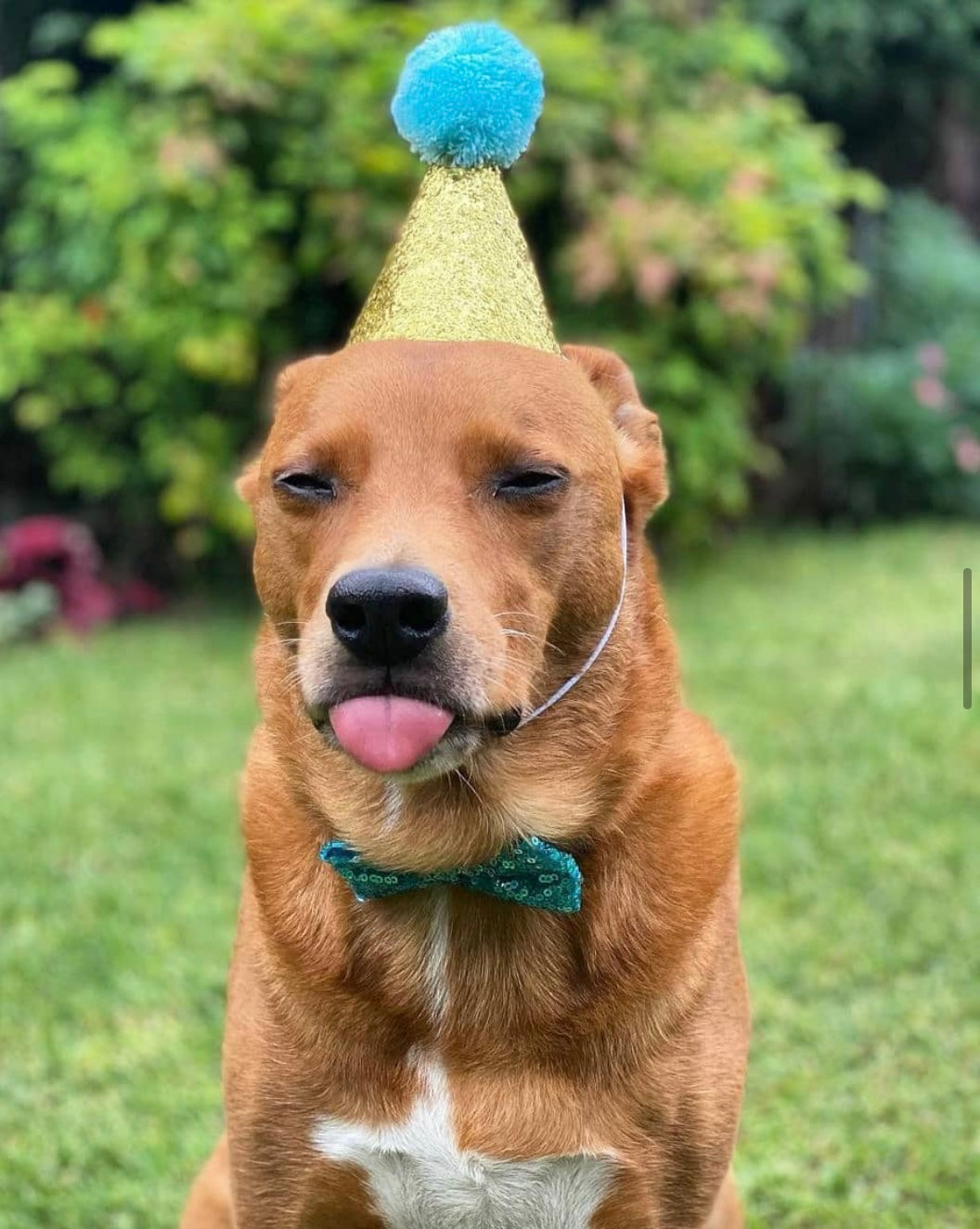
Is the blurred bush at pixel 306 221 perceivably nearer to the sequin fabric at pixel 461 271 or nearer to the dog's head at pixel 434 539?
the sequin fabric at pixel 461 271

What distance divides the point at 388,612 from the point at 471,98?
34.1 inches

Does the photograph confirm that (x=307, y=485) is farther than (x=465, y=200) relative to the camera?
No

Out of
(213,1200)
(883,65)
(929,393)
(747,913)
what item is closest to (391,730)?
(213,1200)

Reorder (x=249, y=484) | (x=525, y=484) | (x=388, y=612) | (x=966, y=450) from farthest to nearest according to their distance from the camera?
(x=966, y=450) < (x=249, y=484) < (x=525, y=484) < (x=388, y=612)

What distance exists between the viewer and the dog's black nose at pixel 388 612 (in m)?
1.70

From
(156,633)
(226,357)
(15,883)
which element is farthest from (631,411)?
(156,633)

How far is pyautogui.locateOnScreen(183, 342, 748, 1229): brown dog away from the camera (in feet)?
6.47

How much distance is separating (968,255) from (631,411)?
9.68m

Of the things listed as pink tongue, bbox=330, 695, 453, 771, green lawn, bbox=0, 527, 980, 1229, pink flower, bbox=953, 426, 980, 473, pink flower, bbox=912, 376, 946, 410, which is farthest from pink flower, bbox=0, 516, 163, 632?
pink tongue, bbox=330, 695, 453, 771

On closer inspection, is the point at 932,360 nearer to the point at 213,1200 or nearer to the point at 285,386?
the point at 285,386

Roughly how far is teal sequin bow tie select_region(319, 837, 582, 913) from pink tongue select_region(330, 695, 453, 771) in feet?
1.06

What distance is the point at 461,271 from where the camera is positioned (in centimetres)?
211

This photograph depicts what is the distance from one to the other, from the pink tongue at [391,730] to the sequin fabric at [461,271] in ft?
2.01

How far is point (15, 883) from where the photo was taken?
4.48m
